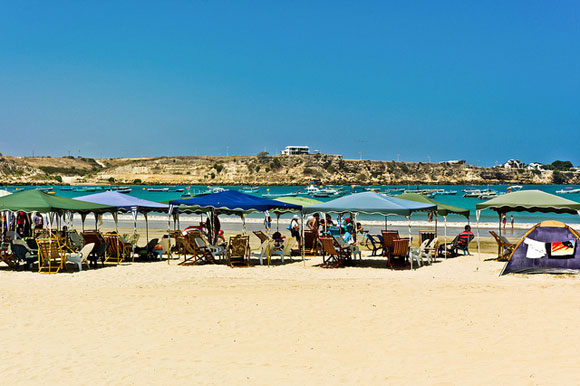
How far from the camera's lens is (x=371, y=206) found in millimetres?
14062

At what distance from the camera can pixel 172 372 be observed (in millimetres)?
6145

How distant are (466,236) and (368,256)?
10.3ft

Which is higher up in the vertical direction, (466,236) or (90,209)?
(90,209)

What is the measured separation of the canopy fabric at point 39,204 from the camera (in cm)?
1330

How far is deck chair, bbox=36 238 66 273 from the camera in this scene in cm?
1323

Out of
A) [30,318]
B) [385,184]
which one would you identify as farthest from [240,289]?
[385,184]

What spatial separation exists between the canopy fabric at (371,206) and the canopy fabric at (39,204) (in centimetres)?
577

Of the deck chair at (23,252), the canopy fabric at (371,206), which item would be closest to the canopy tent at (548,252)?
the canopy fabric at (371,206)

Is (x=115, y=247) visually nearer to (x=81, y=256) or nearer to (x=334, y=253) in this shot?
(x=81, y=256)

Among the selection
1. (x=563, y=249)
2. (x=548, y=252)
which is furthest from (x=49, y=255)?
(x=563, y=249)

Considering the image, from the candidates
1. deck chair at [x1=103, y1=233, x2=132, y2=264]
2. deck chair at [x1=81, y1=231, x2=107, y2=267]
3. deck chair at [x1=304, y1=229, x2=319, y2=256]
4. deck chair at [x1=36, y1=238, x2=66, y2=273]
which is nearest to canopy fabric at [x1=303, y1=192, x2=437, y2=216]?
deck chair at [x1=304, y1=229, x2=319, y2=256]

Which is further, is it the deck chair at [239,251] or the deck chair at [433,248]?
the deck chair at [433,248]

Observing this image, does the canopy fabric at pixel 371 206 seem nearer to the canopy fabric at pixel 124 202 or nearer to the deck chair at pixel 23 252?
the canopy fabric at pixel 124 202

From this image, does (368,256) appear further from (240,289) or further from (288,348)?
(288,348)
